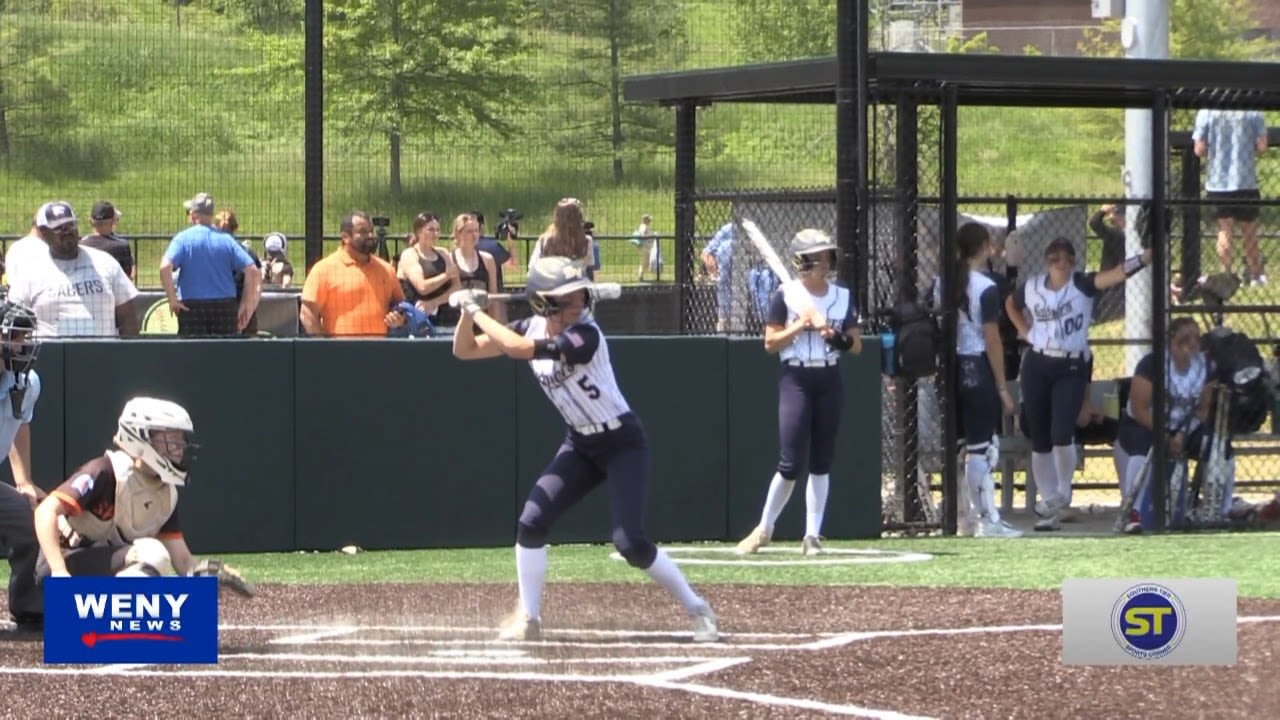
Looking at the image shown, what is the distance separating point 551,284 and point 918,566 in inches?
142

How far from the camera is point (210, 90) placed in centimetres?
1722

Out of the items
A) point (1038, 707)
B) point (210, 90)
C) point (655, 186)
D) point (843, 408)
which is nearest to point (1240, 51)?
point (655, 186)

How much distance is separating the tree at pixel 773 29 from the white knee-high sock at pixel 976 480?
8.53 metres

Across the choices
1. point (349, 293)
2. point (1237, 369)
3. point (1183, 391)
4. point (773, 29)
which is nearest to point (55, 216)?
point (349, 293)

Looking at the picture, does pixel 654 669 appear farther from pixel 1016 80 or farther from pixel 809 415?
pixel 1016 80

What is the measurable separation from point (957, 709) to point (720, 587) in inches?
134

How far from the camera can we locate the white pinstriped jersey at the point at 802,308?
1145 centimetres

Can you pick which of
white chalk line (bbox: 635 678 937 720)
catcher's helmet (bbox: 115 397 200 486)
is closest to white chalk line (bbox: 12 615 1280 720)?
white chalk line (bbox: 635 678 937 720)

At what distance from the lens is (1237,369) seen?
13836 mm

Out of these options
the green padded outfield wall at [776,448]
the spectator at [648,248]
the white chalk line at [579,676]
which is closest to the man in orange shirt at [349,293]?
the green padded outfield wall at [776,448]

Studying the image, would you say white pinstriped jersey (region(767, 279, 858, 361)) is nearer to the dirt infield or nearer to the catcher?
the dirt infield

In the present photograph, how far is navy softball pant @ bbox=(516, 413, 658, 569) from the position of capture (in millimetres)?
8609

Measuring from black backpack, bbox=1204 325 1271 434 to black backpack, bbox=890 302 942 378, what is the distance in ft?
7.04

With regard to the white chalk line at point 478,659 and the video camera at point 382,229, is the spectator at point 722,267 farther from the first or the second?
the white chalk line at point 478,659
